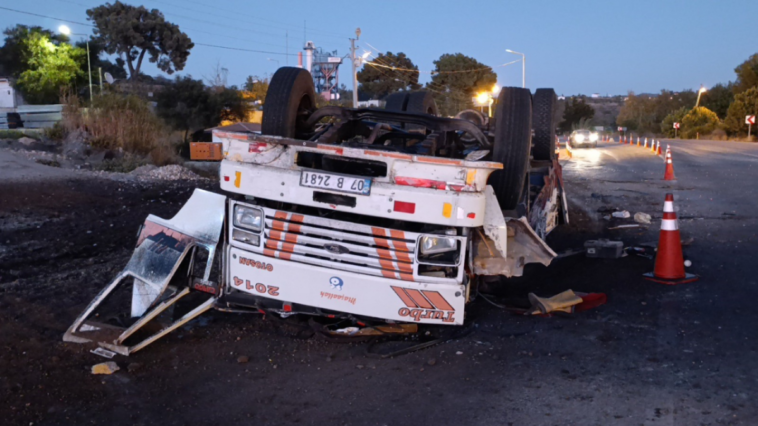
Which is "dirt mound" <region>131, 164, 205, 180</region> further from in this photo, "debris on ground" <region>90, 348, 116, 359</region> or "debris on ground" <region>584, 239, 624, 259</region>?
"debris on ground" <region>90, 348, 116, 359</region>

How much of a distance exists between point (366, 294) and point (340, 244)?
37 centimetres

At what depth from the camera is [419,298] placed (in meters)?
4.55

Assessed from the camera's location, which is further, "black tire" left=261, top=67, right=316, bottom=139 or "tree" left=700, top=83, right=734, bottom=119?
"tree" left=700, top=83, right=734, bottom=119

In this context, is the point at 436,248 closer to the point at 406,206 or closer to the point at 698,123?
the point at 406,206

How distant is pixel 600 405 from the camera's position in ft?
12.4

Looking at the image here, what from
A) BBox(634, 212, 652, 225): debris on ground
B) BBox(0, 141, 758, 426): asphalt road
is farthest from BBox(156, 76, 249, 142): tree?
BBox(0, 141, 758, 426): asphalt road

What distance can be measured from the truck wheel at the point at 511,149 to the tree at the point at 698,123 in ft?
183

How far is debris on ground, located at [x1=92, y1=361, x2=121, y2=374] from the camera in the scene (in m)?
4.25

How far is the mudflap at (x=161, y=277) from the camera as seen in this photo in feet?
15.4

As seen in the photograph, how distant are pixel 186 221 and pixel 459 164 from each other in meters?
2.02

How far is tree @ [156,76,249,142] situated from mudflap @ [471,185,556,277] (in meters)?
25.5

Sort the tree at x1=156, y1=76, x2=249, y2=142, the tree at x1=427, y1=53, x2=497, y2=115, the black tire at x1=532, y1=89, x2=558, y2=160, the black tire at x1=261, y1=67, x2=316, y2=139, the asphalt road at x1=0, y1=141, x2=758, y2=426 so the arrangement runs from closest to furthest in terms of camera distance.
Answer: the asphalt road at x1=0, y1=141, x2=758, y2=426
the black tire at x1=261, y1=67, x2=316, y2=139
the black tire at x1=532, y1=89, x2=558, y2=160
the tree at x1=156, y1=76, x2=249, y2=142
the tree at x1=427, y1=53, x2=497, y2=115

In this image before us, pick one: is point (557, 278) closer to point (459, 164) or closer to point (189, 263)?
point (459, 164)

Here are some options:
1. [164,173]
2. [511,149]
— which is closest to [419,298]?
[511,149]
